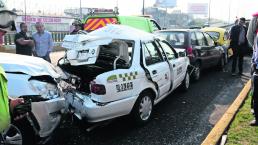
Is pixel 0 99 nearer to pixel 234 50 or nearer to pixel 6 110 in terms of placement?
pixel 6 110

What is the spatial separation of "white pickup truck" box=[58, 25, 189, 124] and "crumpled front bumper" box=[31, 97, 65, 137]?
0.51 meters

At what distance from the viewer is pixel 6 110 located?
249cm

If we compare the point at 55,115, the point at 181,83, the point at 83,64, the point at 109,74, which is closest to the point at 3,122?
the point at 55,115

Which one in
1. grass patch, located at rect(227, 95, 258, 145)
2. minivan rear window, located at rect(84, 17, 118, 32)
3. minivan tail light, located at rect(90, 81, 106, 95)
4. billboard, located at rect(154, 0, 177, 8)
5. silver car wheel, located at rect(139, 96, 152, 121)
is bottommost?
grass patch, located at rect(227, 95, 258, 145)

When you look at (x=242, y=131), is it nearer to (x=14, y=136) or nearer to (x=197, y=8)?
(x=14, y=136)

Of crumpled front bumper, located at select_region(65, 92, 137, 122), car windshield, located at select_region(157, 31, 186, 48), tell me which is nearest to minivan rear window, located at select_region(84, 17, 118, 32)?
car windshield, located at select_region(157, 31, 186, 48)

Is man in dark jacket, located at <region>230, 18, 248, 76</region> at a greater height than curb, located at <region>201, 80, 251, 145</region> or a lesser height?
greater

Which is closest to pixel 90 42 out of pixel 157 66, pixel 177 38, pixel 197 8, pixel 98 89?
pixel 98 89

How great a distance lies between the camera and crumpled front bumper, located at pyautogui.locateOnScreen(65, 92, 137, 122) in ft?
17.6

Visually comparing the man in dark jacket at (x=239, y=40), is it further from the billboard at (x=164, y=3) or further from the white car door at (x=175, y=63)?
the billboard at (x=164, y=3)

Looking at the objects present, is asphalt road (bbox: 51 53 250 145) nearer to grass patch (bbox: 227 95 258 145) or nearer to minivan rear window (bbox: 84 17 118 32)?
grass patch (bbox: 227 95 258 145)

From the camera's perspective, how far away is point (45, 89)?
4.86 metres

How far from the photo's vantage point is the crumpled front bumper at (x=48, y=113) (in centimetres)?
464

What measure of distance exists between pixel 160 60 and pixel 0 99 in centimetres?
475
